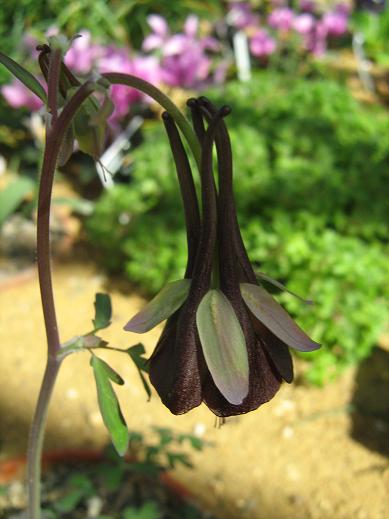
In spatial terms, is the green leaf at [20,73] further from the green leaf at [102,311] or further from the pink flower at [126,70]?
the pink flower at [126,70]

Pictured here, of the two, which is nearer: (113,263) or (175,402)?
(175,402)

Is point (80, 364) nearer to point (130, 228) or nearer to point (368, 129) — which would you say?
point (130, 228)

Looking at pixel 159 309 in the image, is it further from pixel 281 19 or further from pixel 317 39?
pixel 317 39

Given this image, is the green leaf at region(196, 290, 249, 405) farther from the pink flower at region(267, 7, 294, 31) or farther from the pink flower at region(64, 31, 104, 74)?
the pink flower at region(267, 7, 294, 31)

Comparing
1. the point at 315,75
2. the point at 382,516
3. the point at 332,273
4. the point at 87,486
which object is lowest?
the point at 315,75

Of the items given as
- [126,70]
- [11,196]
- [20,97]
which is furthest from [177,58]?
[11,196]

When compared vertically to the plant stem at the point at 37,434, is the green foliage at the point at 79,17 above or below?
below

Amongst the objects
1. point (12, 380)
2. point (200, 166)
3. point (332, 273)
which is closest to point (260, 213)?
point (332, 273)

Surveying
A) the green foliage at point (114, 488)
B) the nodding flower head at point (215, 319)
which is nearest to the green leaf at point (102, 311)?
the nodding flower head at point (215, 319)
